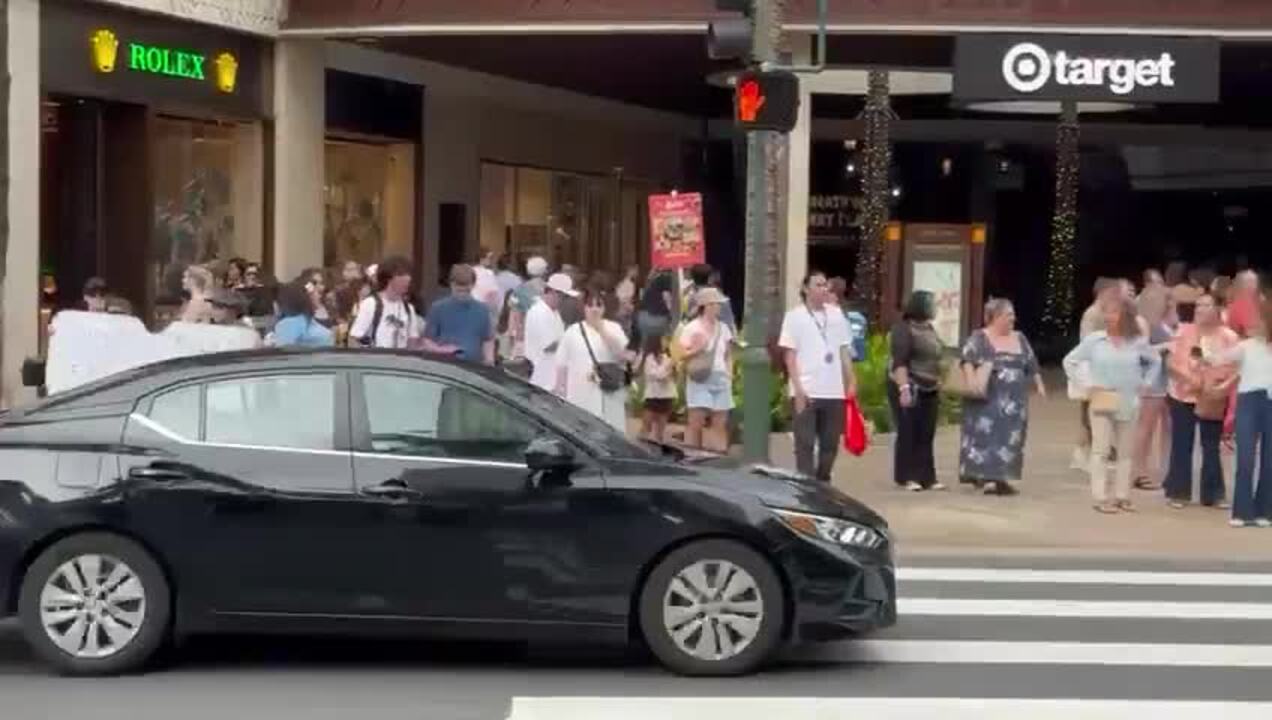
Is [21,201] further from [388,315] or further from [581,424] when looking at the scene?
[581,424]

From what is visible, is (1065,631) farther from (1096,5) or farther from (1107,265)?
(1107,265)

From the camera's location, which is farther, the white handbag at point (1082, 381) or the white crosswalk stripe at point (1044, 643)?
the white handbag at point (1082, 381)

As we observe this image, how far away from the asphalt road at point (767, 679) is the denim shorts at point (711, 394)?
5.05 m

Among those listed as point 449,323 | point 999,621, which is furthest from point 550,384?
point 999,621

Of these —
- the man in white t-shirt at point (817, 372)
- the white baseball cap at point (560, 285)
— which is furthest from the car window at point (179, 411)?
the white baseball cap at point (560, 285)

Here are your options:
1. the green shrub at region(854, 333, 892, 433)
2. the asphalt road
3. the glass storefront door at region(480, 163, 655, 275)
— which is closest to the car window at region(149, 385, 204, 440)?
Result: the asphalt road

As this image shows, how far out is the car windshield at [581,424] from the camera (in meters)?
8.58

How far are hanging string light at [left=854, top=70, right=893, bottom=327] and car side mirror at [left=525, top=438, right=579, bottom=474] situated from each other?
16.2m

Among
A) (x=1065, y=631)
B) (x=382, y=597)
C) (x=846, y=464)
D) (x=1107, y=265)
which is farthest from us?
(x=1107, y=265)

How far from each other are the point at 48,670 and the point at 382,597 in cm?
154

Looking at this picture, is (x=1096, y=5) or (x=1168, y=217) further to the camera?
(x=1168, y=217)

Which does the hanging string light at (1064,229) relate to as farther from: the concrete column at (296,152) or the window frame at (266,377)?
the window frame at (266,377)

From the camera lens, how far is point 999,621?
10086 millimetres

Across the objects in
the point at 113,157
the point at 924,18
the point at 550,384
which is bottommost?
the point at 550,384
